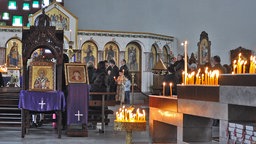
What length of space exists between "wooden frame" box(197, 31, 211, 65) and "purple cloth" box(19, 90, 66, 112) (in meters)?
11.5

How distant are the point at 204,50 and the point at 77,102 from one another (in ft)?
37.5

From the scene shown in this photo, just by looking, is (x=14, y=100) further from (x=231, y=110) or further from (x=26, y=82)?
(x=231, y=110)

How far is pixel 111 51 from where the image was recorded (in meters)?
25.2

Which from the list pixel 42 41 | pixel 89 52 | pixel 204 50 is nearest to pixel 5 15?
pixel 89 52

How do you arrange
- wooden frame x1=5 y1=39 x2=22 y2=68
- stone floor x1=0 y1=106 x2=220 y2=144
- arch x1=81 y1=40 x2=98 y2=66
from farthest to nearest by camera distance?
arch x1=81 y1=40 x2=98 y2=66
wooden frame x1=5 y1=39 x2=22 y2=68
stone floor x1=0 y1=106 x2=220 y2=144

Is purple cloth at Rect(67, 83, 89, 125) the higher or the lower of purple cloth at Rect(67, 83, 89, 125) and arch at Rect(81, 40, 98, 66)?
the lower

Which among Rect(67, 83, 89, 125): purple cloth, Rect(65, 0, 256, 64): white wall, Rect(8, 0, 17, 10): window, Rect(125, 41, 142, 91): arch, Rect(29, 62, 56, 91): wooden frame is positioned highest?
Rect(8, 0, 17, 10): window

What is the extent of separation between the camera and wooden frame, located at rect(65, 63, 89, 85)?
11445mm

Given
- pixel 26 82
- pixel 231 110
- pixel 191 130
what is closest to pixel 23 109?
pixel 26 82

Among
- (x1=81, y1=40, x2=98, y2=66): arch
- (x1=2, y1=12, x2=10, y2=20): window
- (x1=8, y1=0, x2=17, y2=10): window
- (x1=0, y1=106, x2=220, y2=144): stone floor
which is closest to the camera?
(x1=0, y1=106, x2=220, y2=144): stone floor

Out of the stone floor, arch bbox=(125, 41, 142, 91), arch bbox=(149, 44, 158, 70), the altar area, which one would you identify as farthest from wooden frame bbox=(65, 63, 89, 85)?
arch bbox=(149, 44, 158, 70)

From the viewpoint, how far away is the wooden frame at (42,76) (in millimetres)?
11141

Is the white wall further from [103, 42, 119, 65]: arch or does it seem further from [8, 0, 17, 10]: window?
[8, 0, 17, 10]: window

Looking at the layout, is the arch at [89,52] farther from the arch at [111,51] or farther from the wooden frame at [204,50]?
the wooden frame at [204,50]
